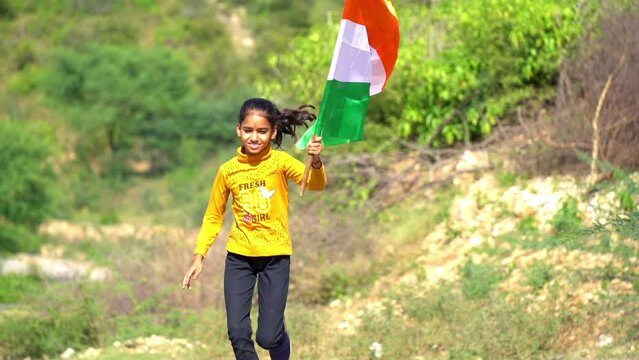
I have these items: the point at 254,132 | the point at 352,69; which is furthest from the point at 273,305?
the point at 352,69

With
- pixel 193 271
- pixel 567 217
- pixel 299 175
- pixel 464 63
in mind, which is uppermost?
pixel 299 175

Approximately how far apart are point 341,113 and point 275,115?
378mm

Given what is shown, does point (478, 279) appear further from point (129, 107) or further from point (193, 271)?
point (129, 107)

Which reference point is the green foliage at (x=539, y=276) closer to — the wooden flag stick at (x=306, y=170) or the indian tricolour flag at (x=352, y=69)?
the indian tricolour flag at (x=352, y=69)

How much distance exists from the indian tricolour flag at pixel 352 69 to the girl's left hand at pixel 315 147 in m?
0.24

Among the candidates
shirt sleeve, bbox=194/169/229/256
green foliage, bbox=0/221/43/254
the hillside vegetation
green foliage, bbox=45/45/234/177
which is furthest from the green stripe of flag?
green foliage, bbox=45/45/234/177

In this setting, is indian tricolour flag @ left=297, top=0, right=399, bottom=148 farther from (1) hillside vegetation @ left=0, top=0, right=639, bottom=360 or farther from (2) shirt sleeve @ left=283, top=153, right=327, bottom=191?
(1) hillside vegetation @ left=0, top=0, right=639, bottom=360

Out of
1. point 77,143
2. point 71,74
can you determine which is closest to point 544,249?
point 77,143

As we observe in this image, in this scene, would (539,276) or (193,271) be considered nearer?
(193,271)

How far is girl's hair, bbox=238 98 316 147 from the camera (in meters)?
6.01

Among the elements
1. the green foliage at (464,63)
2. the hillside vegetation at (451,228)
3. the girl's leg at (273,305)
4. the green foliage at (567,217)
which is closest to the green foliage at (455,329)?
the hillside vegetation at (451,228)

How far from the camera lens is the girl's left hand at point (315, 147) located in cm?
565

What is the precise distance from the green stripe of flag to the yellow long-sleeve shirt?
0.18m

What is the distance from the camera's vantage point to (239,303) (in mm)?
6039
